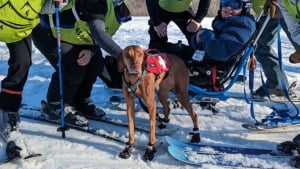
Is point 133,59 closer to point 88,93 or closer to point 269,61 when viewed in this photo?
point 88,93

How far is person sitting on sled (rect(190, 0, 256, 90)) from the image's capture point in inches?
179

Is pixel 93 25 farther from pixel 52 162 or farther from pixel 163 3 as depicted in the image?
pixel 163 3

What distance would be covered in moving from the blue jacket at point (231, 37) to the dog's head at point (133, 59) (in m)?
1.17

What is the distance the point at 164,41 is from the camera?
546 cm

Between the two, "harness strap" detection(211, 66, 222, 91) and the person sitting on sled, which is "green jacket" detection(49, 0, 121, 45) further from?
"harness strap" detection(211, 66, 222, 91)

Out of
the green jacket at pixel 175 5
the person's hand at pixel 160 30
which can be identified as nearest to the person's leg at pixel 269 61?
the green jacket at pixel 175 5

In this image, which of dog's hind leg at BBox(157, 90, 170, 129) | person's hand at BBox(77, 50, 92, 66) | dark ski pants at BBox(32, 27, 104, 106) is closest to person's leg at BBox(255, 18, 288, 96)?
dog's hind leg at BBox(157, 90, 170, 129)

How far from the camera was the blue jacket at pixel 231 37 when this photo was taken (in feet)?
14.9

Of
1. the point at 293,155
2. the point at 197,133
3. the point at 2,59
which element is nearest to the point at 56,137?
the point at 197,133

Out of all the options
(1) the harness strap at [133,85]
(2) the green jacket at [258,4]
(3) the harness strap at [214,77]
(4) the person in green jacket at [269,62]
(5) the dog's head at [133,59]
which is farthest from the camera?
(4) the person in green jacket at [269,62]

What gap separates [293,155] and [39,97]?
10.7 ft

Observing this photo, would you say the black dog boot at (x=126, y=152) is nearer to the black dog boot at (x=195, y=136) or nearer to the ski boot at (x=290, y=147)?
the black dog boot at (x=195, y=136)

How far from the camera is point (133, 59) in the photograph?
3613 mm

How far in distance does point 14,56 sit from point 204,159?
5.91ft
